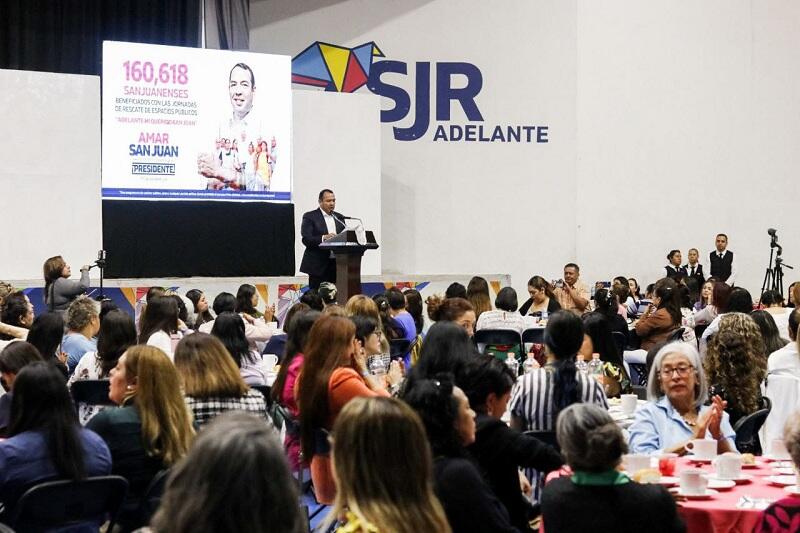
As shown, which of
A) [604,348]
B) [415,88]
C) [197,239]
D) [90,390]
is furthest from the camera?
[415,88]

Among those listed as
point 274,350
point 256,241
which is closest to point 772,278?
point 256,241

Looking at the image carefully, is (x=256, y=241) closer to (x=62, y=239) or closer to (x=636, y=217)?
(x=62, y=239)

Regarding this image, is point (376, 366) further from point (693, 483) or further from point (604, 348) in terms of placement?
point (693, 483)

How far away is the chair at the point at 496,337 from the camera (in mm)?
8398

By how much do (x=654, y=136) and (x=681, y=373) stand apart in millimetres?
13913

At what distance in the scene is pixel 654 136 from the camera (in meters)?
17.9

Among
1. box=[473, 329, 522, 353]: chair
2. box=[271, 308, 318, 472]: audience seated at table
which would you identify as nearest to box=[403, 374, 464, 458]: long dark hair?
box=[271, 308, 318, 472]: audience seated at table

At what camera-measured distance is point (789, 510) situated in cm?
301

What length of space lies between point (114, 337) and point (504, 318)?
12.9ft

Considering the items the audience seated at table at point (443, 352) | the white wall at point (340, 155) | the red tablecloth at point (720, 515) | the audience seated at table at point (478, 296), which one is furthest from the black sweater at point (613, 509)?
the white wall at point (340, 155)

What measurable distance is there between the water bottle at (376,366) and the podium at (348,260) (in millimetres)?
4008

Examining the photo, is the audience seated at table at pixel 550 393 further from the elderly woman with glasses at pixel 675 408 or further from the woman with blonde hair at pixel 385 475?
the woman with blonde hair at pixel 385 475

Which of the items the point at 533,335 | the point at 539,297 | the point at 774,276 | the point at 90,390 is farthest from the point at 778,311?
the point at 774,276

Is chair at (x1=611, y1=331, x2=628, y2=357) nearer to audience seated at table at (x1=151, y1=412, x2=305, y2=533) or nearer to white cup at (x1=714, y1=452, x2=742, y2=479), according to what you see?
white cup at (x1=714, y1=452, x2=742, y2=479)
